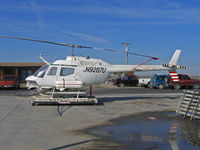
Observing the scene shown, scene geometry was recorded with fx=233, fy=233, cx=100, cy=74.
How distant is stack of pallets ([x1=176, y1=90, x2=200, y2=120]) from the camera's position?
30.4ft

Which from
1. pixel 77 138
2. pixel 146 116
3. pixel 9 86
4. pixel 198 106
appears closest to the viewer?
pixel 77 138

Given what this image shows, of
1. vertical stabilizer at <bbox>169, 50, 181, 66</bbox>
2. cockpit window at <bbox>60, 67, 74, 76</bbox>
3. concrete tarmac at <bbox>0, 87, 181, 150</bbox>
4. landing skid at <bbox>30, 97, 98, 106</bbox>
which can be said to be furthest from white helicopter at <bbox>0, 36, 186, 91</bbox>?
concrete tarmac at <bbox>0, 87, 181, 150</bbox>

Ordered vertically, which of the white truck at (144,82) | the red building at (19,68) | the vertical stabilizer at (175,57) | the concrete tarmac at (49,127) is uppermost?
the red building at (19,68)

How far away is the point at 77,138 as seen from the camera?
6.64 meters

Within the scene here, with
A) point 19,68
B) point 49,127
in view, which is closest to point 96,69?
point 49,127

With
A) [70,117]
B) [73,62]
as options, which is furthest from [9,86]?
[70,117]

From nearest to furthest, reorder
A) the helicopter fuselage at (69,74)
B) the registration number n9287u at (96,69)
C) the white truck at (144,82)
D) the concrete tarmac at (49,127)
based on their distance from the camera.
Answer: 1. the concrete tarmac at (49,127)
2. the helicopter fuselage at (69,74)
3. the registration number n9287u at (96,69)
4. the white truck at (144,82)

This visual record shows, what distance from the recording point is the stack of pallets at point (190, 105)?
9258 millimetres

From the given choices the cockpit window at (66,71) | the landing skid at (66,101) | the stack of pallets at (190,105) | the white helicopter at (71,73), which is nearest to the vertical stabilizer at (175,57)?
the white helicopter at (71,73)

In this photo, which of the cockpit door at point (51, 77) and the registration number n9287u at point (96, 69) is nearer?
the cockpit door at point (51, 77)

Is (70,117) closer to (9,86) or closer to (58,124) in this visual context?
(58,124)

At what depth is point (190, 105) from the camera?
31.5 ft

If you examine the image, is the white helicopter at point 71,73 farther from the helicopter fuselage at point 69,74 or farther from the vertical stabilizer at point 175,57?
the vertical stabilizer at point 175,57

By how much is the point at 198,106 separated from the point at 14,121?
287 inches
